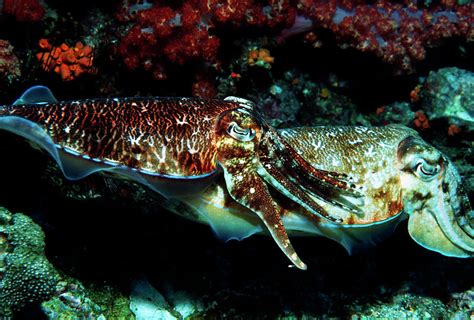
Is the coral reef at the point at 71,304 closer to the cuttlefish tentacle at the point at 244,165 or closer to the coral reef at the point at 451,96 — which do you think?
the cuttlefish tentacle at the point at 244,165

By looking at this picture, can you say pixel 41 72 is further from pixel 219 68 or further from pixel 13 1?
pixel 219 68

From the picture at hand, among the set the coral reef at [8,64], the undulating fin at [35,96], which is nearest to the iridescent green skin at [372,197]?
the undulating fin at [35,96]

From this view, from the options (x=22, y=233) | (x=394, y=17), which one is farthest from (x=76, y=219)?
(x=394, y=17)

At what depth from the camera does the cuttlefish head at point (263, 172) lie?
2.85 metres

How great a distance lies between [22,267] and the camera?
9.47 feet

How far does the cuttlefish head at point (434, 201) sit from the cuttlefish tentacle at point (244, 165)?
1388 mm

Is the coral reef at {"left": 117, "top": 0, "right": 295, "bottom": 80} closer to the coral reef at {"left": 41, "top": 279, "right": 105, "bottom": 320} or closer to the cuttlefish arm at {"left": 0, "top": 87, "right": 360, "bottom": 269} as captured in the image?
the cuttlefish arm at {"left": 0, "top": 87, "right": 360, "bottom": 269}

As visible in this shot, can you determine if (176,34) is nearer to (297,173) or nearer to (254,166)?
(254,166)

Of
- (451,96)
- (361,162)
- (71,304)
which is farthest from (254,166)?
(451,96)

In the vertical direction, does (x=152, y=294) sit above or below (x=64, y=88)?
below

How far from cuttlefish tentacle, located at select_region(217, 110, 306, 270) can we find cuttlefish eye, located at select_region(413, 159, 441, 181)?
1.41m

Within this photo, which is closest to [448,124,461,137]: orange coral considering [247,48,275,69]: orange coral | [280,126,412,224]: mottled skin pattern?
[280,126,412,224]: mottled skin pattern

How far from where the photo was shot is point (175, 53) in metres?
4.67

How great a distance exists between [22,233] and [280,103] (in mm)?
3505
